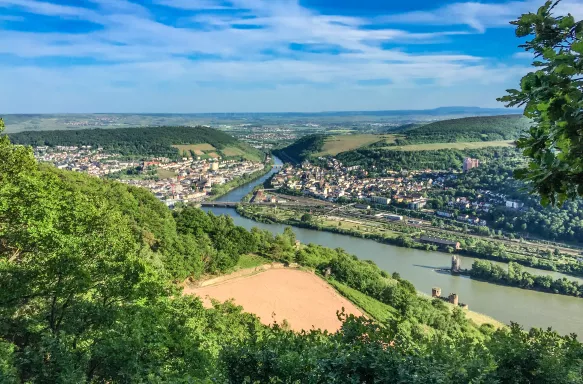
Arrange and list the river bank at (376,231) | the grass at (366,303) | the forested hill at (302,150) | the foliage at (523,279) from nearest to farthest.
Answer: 1. the grass at (366,303)
2. the foliage at (523,279)
3. the river bank at (376,231)
4. the forested hill at (302,150)

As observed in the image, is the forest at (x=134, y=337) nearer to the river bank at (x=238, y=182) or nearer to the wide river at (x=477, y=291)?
the wide river at (x=477, y=291)

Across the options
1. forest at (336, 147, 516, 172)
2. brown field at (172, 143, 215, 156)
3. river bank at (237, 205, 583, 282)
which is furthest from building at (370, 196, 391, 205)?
brown field at (172, 143, 215, 156)

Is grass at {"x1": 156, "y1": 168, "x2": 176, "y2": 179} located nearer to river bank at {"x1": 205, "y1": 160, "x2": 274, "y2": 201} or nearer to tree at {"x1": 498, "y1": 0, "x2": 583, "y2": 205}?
river bank at {"x1": 205, "y1": 160, "x2": 274, "y2": 201}

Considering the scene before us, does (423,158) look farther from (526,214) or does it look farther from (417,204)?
(526,214)

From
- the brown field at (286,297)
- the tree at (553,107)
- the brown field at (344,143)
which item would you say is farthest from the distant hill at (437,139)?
the tree at (553,107)

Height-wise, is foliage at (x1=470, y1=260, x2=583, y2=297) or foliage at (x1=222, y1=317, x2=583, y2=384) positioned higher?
foliage at (x1=222, y1=317, x2=583, y2=384)

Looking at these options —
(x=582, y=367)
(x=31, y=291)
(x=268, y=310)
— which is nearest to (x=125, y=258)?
(x=31, y=291)

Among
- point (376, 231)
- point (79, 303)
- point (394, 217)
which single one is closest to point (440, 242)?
point (376, 231)
